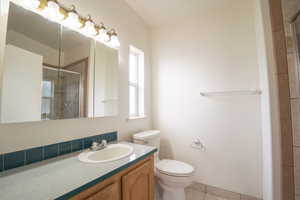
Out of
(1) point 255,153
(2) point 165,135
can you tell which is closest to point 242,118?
(1) point 255,153

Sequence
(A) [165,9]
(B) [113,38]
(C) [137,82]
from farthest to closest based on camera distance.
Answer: (C) [137,82]
(A) [165,9]
(B) [113,38]

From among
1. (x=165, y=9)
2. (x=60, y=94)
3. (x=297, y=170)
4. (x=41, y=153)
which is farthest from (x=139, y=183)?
(x=165, y=9)

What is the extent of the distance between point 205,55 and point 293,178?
5.13 ft

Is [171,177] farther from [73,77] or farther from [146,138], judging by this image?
[73,77]

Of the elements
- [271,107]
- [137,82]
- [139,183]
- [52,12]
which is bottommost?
[139,183]

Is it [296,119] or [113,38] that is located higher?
[113,38]

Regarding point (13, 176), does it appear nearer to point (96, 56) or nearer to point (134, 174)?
point (134, 174)

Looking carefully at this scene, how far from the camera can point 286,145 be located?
1.11 metres

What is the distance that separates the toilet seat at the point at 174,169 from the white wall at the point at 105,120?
1.84ft

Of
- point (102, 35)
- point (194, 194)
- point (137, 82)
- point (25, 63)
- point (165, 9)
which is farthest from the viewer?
point (137, 82)

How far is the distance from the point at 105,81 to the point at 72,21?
59cm

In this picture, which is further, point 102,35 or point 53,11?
point 102,35

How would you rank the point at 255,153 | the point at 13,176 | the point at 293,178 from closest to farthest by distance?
the point at 13,176 → the point at 293,178 → the point at 255,153

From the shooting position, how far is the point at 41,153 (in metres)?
0.91
